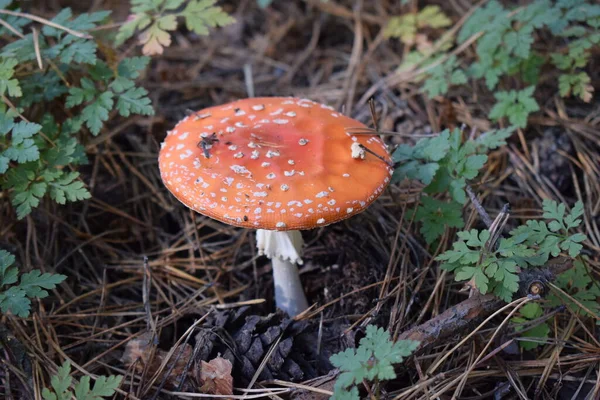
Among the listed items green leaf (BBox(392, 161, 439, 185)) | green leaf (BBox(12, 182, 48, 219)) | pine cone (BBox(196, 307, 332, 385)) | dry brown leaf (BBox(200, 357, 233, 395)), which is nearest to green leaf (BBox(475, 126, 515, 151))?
green leaf (BBox(392, 161, 439, 185))

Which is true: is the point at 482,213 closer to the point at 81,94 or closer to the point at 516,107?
the point at 516,107

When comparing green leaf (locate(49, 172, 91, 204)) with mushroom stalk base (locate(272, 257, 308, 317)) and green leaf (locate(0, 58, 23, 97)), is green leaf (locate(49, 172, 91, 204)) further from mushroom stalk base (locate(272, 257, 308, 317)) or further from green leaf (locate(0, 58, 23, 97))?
mushroom stalk base (locate(272, 257, 308, 317))

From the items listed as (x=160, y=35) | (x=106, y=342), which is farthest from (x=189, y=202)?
(x=160, y=35)

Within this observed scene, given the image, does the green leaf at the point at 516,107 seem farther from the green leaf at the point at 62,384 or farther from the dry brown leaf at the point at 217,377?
the green leaf at the point at 62,384

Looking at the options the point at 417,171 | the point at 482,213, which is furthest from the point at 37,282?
the point at 482,213

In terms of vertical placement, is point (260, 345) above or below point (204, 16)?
below

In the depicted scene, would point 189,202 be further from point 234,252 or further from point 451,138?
point 451,138

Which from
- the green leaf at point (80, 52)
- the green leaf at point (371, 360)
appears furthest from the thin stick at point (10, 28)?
the green leaf at point (371, 360)
